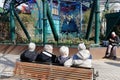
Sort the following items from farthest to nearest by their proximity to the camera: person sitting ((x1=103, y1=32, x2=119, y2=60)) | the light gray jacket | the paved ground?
person sitting ((x1=103, y1=32, x2=119, y2=60)) → the paved ground → the light gray jacket

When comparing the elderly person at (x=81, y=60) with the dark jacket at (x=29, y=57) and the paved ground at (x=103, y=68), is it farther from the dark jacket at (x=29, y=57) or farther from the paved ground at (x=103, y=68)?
the paved ground at (x=103, y=68)

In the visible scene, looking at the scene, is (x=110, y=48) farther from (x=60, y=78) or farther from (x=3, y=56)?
(x=60, y=78)

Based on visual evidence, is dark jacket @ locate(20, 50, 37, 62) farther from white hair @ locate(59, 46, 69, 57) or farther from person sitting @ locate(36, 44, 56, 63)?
white hair @ locate(59, 46, 69, 57)

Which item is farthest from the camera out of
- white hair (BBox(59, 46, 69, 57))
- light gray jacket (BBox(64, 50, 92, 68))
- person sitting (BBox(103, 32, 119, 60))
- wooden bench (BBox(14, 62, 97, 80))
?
person sitting (BBox(103, 32, 119, 60))

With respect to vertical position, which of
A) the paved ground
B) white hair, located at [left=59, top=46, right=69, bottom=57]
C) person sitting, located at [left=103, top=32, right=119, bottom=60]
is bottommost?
the paved ground

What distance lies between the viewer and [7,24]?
77.0 feet

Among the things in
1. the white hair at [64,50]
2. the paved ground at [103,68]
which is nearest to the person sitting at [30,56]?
the paved ground at [103,68]

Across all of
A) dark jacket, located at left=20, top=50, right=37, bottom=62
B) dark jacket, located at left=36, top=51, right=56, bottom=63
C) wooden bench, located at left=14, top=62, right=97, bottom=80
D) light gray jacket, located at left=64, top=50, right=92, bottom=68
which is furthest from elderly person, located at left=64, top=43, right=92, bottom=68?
dark jacket, located at left=20, top=50, right=37, bottom=62

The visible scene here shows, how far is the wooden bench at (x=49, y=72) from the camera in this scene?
9.21 metres

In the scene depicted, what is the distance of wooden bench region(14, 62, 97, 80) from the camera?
9208mm

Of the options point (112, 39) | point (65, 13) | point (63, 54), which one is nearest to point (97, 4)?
point (112, 39)

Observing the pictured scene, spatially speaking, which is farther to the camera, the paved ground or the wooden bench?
the paved ground

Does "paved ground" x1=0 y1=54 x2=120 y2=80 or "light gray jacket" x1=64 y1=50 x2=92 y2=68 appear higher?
"light gray jacket" x1=64 y1=50 x2=92 y2=68

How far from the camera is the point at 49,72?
990 cm
